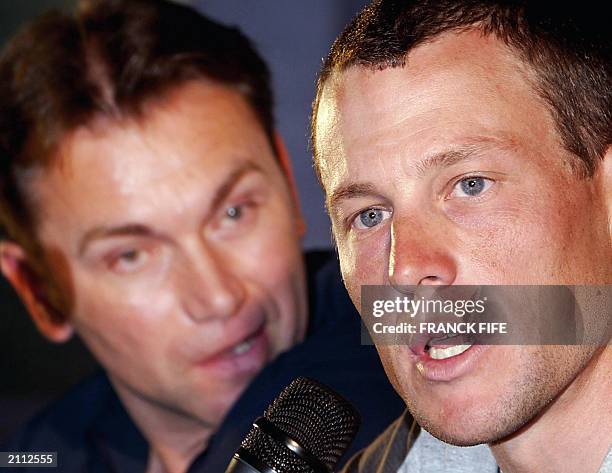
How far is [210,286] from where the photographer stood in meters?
1.92

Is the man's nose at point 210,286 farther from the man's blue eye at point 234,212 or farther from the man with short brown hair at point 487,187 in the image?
the man with short brown hair at point 487,187

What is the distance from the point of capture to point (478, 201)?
1081 millimetres

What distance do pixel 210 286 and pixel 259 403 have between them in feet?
0.93

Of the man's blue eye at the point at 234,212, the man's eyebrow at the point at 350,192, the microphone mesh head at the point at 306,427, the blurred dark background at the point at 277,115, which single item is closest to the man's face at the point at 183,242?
the man's blue eye at the point at 234,212

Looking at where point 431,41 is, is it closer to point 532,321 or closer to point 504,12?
point 504,12

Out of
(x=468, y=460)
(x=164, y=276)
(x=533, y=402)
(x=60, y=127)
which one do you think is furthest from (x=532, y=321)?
(x=60, y=127)

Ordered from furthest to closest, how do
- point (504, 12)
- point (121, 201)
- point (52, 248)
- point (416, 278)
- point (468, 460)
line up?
point (52, 248) → point (121, 201) → point (468, 460) → point (504, 12) → point (416, 278)

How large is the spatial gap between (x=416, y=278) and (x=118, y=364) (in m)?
1.19

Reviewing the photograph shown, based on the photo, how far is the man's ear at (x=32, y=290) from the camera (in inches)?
85.8

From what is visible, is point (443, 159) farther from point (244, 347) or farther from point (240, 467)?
point (244, 347)

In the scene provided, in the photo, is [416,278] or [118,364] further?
[118,364]

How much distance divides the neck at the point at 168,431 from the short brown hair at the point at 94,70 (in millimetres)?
418

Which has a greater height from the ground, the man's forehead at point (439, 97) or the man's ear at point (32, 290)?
the man's forehead at point (439, 97)

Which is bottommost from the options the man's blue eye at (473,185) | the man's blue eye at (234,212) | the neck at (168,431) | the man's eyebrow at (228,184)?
the neck at (168,431)
